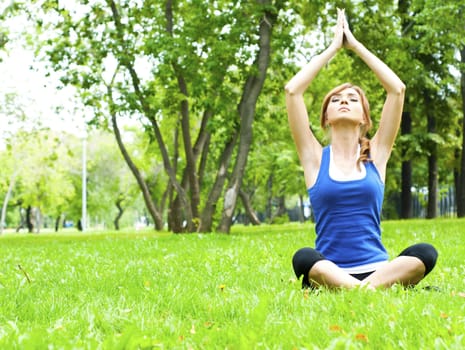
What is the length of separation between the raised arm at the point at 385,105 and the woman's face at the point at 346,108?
0.77 feet

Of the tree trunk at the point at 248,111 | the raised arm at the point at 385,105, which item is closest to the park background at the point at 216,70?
the tree trunk at the point at 248,111

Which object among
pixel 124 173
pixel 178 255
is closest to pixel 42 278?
pixel 178 255

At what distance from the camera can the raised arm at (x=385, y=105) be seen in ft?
17.5

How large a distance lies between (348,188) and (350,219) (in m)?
0.26

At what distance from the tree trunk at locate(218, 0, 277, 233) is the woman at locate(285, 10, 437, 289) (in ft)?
41.3

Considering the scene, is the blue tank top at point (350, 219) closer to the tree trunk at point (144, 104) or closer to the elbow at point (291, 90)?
the elbow at point (291, 90)

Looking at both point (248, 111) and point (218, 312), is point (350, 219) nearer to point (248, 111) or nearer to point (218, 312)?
point (218, 312)

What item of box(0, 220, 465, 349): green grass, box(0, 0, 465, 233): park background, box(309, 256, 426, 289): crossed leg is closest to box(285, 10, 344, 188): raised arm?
box(309, 256, 426, 289): crossed leg

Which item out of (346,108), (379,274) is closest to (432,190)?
(346,108)

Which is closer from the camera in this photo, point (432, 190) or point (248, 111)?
point (248, 111)

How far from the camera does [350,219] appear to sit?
5059mm

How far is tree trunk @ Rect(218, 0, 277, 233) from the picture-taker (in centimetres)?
1806

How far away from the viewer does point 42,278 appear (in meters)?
6.86

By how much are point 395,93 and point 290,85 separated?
0.92m
